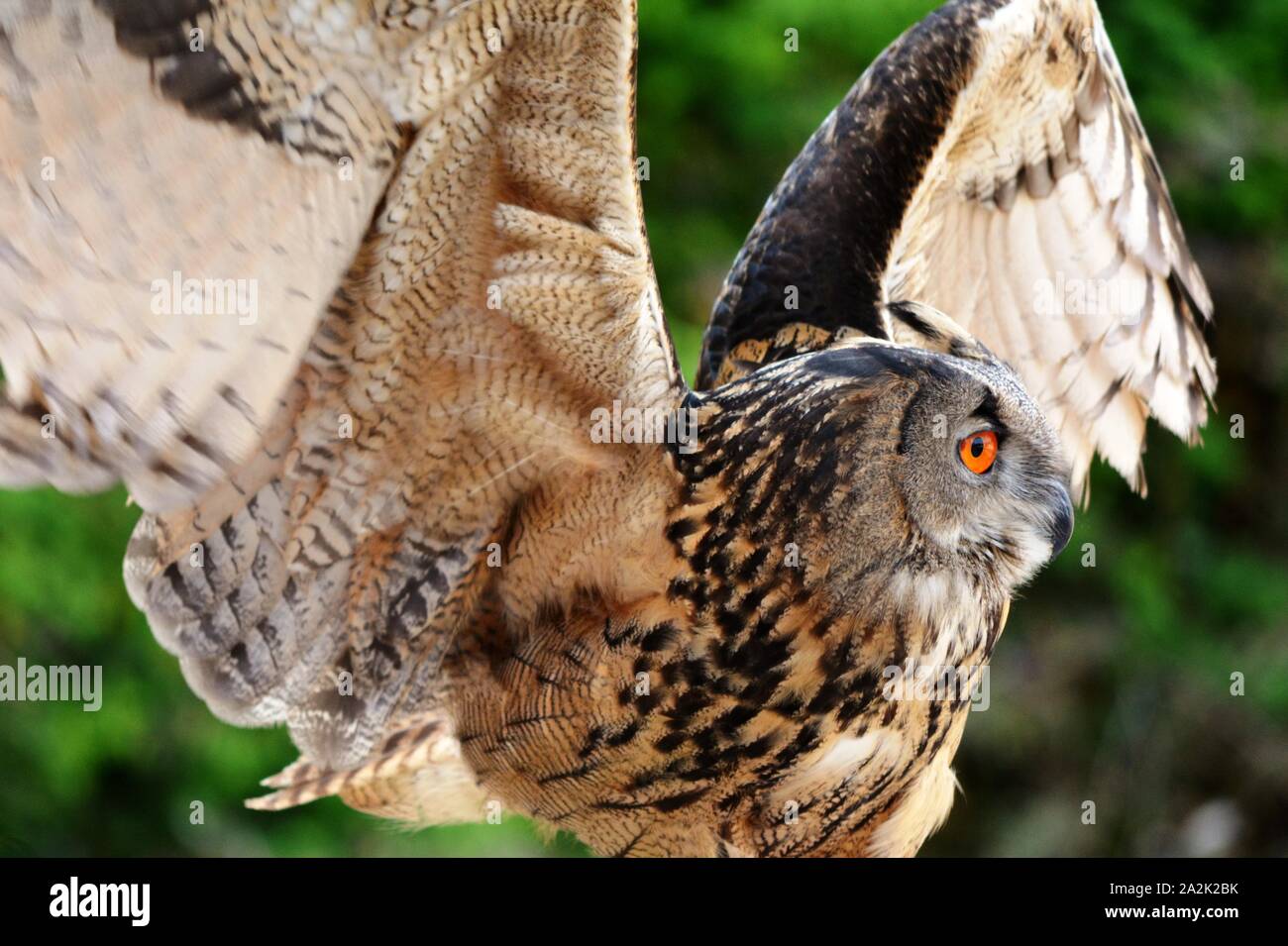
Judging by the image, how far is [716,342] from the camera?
281cm

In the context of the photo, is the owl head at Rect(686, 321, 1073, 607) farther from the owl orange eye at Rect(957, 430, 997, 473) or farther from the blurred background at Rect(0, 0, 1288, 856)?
the blurred background at Rect(0, 0, 1288, 856)

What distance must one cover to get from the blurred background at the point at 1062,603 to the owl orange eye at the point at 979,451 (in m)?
2.30

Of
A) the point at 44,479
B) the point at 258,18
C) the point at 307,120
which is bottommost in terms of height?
the point at 44,479

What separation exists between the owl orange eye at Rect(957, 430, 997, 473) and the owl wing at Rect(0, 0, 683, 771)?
46cm

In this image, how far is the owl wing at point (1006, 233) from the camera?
2.75 meters

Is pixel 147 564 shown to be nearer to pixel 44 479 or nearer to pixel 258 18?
pixel 44 479

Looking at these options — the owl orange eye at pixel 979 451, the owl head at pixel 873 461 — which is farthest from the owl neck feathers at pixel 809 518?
the owl orange eye at pixel 979 451

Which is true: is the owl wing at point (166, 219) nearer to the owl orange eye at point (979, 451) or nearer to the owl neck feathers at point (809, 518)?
the owl neck feathers at point (809, 518)

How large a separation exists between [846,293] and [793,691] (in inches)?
33.8

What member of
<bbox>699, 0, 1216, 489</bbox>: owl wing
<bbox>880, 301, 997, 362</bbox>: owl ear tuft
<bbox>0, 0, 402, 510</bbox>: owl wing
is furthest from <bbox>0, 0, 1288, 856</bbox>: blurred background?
<bbox>0, 0, 402, 510</bbox>: owl wing

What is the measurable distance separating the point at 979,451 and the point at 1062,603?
427 centimetres

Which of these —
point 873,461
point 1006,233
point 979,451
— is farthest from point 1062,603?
point 873,461

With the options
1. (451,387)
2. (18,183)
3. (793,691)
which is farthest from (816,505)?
(18,183)

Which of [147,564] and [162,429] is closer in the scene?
[162,429]
